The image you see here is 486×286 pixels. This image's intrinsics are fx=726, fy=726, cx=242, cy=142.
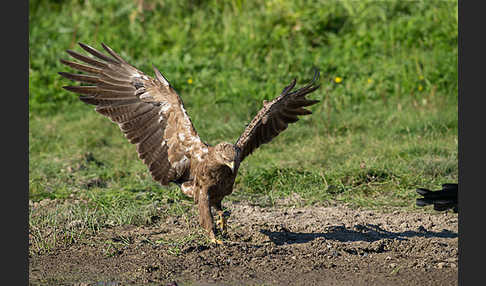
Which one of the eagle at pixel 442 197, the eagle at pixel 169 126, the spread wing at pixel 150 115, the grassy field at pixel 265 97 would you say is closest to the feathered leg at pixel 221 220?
the eagle at pixel 169 126

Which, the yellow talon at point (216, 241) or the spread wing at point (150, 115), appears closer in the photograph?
the yellow talon at point (216, 241)

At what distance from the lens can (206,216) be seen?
5906mm

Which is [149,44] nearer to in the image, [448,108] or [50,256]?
[448,108]

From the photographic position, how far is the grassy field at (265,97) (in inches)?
293

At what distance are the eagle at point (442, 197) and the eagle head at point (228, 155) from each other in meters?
1.84

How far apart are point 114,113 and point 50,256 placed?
4.43ft

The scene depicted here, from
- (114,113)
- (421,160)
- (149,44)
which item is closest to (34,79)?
(149,44)

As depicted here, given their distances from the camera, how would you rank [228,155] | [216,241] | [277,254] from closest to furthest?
1. [228,155]
2. [277,254]
3. [216,241]

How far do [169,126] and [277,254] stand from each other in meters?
1.47

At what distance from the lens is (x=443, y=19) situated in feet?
38.0

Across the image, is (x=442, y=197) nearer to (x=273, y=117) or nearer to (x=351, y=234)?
(x=351, y=234)

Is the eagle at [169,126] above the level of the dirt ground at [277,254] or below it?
above

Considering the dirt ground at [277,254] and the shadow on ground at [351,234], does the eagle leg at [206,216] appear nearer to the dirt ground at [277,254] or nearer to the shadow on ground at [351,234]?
the dirt ground at [277,254]

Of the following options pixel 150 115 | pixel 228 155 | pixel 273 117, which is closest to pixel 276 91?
pixel 273 117
